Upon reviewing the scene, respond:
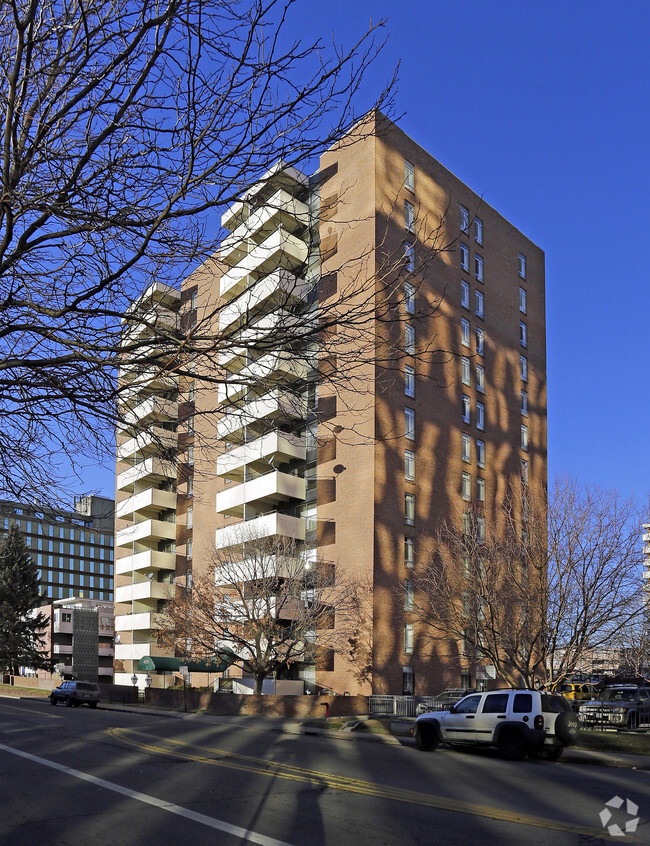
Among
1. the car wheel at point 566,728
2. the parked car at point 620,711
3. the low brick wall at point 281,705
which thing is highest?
the car wheel at point 566,728

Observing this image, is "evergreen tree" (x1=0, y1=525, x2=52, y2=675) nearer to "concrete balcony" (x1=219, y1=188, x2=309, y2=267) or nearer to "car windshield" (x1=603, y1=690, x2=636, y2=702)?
"car windshield" (x1=603, y1=690, x2=636, y2=702)

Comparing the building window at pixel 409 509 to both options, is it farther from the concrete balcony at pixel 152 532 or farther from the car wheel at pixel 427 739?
the car wheel at pixel 427 739

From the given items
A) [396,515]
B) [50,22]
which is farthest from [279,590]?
[50,22]

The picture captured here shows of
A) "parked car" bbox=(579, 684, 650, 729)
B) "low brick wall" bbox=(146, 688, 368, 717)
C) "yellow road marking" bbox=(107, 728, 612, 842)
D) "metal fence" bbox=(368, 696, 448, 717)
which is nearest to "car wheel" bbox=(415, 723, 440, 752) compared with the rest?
"yellow road marking" bbox=(107, 728, 612, 842)

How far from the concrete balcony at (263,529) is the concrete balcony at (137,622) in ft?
43.3

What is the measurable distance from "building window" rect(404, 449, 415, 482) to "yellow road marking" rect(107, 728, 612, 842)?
72.6 ft

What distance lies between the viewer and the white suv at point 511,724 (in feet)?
59.0

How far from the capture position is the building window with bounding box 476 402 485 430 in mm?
46844

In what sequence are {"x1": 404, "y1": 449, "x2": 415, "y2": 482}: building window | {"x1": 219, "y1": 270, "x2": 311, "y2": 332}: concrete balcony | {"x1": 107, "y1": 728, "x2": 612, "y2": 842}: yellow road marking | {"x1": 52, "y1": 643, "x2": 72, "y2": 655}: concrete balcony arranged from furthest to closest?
{"x1": 52, "y1": 643, "x2": 72, "y2": 655}: concrete balcony
{"x1": 404, "y1": 449, "x2": 415, "y2": 482}: building window
{"x1": 107, "y1": 728, "x2": 612, "y2": 842}: yellow road marking
{"x1": 219, "y1": 270, "x2": 311, "y2": 332}: concrete balcony

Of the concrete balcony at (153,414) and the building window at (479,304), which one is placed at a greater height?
the building window at (479,304)

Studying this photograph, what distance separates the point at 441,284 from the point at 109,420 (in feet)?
122

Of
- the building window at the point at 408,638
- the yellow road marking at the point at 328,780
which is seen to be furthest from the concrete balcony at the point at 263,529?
the yellow road marking at the point at 328,780

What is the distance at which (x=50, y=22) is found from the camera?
7.14m

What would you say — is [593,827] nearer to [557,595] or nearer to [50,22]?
[50,22]
